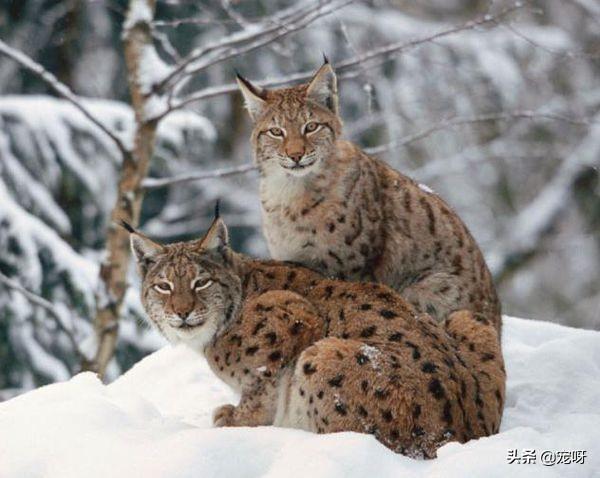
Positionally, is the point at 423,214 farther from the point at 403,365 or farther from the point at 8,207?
the point at 8,207

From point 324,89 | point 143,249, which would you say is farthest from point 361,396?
point 324,89

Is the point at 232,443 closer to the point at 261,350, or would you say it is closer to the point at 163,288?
the point at 261,350

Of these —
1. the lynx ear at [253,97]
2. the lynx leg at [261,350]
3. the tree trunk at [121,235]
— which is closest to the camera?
the lynx leg at [261,350]

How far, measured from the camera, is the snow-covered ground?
14.6 ft

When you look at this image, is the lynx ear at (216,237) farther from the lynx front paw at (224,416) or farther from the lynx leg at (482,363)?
the lynx leg at (482,363)

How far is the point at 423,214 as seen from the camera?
274 inches

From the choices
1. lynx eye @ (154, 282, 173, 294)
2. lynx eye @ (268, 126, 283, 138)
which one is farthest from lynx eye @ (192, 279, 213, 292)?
lynx eye @ (268, 126, 283, 138)

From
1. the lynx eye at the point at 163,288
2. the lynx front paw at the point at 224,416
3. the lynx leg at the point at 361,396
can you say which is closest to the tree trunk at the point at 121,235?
the lynx eye at the point at 163,288

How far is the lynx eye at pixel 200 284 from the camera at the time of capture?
5.66 metres

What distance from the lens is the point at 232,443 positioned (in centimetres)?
465

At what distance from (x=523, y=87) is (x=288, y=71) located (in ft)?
10.7

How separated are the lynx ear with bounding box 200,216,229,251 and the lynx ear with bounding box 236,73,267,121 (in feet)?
4.10

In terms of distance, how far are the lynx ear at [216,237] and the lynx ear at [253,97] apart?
1250 millimetres

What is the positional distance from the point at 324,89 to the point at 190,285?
1784mm
